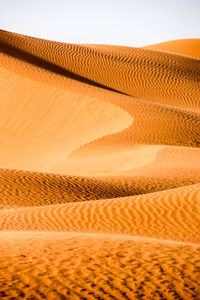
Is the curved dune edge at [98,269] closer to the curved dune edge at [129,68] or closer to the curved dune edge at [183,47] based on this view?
the curved dune edge at [129,68]

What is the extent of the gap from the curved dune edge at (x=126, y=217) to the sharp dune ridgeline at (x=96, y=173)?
0.02 meters

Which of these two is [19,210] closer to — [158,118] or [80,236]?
[80,236]

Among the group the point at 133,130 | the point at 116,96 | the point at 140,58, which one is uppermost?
the point at 140,58

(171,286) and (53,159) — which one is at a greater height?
(53,159)

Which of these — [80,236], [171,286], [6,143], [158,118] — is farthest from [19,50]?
[171,286]

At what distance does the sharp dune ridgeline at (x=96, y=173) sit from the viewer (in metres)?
4.93

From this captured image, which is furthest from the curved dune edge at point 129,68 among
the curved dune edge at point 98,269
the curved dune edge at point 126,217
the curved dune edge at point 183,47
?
the curved dune edge at point 98,269

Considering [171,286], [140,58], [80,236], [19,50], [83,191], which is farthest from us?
[140,58]

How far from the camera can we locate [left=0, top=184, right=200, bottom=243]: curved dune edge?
30.8 feet

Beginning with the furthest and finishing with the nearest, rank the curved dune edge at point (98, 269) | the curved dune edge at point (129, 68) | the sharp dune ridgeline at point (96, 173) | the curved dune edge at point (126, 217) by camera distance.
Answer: the curved dune edge at point (129, 68)
the curved dune edge at point (126, 217)
the sharp dune ridgeline at point (96, 173)
the curved dune edge at point (98, 269)

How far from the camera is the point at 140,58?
37.1 m

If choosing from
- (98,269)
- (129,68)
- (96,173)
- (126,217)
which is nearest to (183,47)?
(129,68)

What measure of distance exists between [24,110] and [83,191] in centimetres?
1386

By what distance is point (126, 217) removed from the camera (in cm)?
1016
